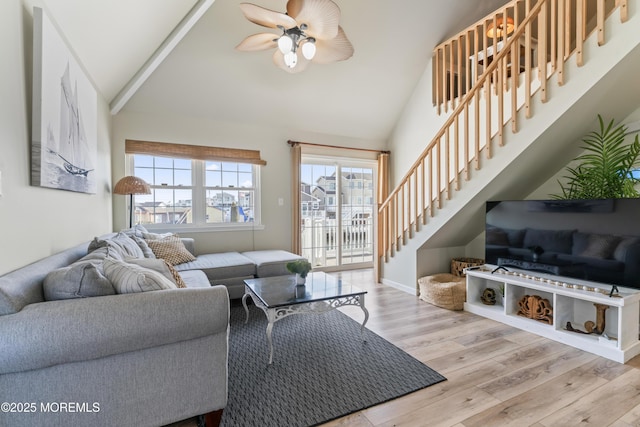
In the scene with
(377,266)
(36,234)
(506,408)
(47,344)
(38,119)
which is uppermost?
(38,119)

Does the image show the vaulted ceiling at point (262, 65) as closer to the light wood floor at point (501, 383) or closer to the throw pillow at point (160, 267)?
the throw pillow at point (160, 267)

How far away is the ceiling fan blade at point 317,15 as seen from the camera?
2.12 metres

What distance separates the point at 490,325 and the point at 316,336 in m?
1.68

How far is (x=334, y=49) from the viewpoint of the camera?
2.69m

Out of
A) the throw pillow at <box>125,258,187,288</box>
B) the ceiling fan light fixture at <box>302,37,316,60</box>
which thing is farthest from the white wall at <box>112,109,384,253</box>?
the ceiling fan light fixture at <box>302,37,316,60</box>

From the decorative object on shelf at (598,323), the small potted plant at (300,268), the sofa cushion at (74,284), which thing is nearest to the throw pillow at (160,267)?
the sofa cushion at (74,284)

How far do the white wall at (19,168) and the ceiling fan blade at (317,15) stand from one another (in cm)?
157

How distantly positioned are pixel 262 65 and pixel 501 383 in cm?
400

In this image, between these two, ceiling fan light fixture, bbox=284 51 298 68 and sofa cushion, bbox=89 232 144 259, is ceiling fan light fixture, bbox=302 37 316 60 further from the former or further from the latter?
sofa cushion, bbox=89 232 144 259

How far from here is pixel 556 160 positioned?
3162 mm

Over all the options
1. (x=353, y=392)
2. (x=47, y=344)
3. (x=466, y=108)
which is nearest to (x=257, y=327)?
(x=353, y=392)

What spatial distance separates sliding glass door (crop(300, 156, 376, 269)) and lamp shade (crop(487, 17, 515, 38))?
250 cm

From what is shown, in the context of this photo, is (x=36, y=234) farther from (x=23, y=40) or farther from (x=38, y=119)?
(x=23, y=40)

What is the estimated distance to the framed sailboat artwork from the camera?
5.17ft
